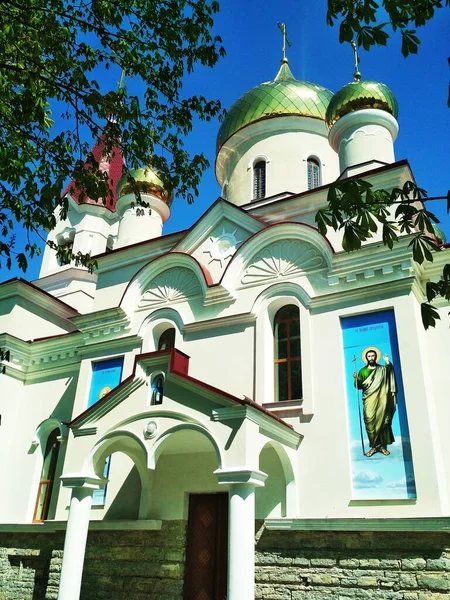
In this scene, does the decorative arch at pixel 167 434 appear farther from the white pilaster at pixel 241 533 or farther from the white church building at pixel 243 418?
the white pilaster at pixel 241 533

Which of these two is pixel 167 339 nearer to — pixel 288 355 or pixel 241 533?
pixel 288 355

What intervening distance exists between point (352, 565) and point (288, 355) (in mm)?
3330

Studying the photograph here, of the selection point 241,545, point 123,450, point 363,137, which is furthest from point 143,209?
point 241,545

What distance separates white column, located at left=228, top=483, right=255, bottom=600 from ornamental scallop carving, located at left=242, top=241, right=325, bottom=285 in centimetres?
402

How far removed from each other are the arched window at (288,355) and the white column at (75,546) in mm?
3415

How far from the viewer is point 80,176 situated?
6.09 m

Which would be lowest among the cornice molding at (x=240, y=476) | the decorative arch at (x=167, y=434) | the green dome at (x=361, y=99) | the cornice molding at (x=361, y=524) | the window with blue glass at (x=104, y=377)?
the cornice molding at (x=361, y=524)

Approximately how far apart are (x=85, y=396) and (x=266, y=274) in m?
4.37

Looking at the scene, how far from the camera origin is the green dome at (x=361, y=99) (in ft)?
37.1

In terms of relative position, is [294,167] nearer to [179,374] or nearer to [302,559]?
[179,374]

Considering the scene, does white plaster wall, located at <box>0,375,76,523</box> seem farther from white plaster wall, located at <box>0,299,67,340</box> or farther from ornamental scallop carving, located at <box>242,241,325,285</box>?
ornamental scallop carving, located at <box>242,241,325,285</box>

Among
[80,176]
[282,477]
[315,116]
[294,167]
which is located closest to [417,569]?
[282,477]

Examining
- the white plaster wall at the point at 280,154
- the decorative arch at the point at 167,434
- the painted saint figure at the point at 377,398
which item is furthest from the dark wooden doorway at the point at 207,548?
the white plaster wall at the point at 280,154

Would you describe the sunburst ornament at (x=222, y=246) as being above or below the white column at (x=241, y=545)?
above
